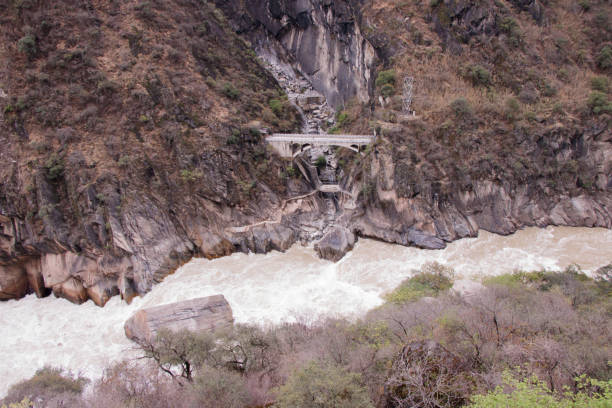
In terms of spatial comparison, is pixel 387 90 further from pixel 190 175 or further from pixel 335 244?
pixel 190 175

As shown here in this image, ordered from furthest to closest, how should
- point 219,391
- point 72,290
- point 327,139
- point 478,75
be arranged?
point 478,75 < point 327,139 < point 72,290 < point 219,391

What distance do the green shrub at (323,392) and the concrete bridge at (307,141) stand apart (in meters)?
25.7

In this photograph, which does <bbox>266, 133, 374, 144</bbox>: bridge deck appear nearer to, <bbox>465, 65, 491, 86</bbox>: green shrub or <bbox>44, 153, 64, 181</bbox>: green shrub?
<bbox>465, 65, 491, 86</bbox>: green shrub

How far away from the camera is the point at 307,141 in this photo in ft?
119

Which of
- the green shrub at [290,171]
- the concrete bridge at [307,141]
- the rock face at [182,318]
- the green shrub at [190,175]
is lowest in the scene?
the rock face at [182,318]

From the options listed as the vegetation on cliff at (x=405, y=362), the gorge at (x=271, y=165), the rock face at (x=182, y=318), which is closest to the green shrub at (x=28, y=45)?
the gorge at (x=271, y=165)

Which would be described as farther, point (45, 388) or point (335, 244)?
point (335, 244)

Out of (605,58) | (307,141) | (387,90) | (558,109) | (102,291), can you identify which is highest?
(605,58)

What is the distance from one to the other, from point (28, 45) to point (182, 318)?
25550mm

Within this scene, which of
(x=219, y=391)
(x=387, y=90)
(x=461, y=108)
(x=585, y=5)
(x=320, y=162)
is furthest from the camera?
(x=585, y=5)


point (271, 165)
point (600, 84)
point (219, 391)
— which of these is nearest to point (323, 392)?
point (219, 391)

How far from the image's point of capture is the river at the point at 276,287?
78.9 ft

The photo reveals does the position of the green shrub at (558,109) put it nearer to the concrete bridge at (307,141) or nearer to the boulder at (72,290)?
the concrete bridge at (307,141)

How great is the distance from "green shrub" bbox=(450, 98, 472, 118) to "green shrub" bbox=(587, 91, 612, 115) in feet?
36.3
